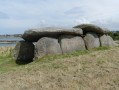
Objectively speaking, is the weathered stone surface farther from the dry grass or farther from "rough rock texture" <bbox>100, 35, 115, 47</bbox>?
the dry grass

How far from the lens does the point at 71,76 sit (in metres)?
8.68

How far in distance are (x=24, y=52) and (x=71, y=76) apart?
19.0 feet

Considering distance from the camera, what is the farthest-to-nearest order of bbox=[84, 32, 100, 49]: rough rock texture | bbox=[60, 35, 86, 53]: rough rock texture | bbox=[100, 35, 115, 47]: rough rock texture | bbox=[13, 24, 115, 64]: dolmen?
bbox=[100, 35, 115, 47]: rough rock texture
bbox=[84, 32, 100, 49]: rough rock texture
bbox=[60, 35, 86, 53]: rough rock texture
bbox=[13, 24, 115, 64]: dolmen

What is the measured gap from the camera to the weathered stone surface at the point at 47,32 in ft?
42.7

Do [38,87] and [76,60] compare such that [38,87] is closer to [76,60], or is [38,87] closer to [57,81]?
[57,81]

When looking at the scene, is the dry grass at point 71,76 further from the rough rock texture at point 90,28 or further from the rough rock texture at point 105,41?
the rough rock texture at point 105,41

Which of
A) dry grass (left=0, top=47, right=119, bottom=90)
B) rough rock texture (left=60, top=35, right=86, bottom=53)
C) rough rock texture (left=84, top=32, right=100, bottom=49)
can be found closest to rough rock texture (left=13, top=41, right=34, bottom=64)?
rough rock texture (left=60, top=35, right=86, bottom=53)

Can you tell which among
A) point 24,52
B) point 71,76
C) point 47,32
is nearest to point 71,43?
point 47,32

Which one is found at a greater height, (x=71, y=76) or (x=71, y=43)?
(x=71, y=43)

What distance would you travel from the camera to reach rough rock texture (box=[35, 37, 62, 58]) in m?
12.8

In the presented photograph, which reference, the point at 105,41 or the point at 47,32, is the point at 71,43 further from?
the point at 105,41

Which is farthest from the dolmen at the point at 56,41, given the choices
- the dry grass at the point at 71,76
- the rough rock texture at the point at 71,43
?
the dry grass at the point at 71,76

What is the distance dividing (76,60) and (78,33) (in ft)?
12.1

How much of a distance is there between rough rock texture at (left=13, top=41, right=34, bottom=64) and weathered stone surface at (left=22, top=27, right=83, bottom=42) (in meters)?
0.52
